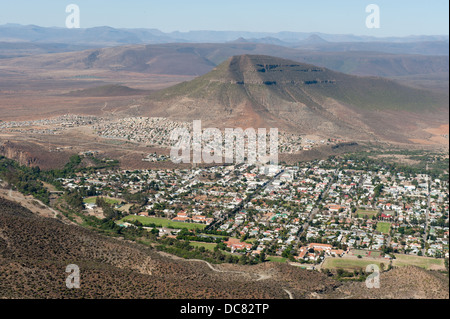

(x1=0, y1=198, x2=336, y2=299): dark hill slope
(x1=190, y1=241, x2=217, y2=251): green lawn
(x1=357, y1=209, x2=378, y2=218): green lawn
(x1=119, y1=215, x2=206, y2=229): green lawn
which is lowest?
(x1=357, y1=209, x2=378, y2=218): green lawn

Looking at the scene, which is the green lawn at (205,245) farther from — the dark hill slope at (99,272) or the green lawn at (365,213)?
the green lawn at (365,213)

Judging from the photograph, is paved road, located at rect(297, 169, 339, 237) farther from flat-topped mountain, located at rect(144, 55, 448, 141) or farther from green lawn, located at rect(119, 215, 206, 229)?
flat-topped mountain, located at rect(144, 55, 448, 141)

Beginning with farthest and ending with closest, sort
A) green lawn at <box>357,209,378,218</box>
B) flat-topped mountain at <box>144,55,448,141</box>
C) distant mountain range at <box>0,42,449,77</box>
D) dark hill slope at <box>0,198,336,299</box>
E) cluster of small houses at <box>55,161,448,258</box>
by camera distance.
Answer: distant mountain range at <box>0,42,449,77</box> → flat-topped mountain at <box>144,55,448,141</box> → green lawn at <box>357,209,378,218</box> → cluster of small houses at <box>55,161,448,258</box> → dark hill slope at <box>0,198,336,299</box>

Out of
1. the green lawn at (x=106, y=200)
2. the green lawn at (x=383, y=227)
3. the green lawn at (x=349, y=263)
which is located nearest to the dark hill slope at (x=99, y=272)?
the green lawn at (x=349, y=263)

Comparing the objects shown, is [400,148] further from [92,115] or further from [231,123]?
[92,115]

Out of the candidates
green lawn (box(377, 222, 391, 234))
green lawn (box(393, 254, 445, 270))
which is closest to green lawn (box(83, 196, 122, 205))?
green lawn (box(377, 222, 391, 234))

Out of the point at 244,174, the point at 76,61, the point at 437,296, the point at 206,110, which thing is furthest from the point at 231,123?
the point at 76,61
